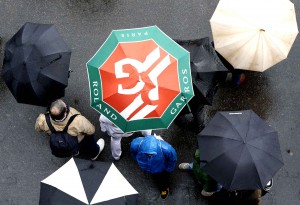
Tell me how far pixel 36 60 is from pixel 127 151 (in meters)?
2.08

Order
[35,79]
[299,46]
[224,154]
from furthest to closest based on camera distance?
[299,46], [35,79], [224,154]

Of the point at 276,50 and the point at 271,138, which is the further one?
the point at 276,50

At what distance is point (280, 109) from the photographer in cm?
741

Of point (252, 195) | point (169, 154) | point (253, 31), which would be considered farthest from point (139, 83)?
point (252, 195)

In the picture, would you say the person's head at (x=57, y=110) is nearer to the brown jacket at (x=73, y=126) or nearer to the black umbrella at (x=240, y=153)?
the brown jacket at (x=73, y=126)

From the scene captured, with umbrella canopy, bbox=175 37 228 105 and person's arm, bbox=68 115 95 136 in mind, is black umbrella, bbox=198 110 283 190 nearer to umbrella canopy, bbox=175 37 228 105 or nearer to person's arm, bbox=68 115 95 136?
umbrella canopy, bbox=175 37 228 105

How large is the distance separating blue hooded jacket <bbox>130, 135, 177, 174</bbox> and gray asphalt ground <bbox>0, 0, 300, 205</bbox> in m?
1.16

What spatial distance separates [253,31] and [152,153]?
2.17 m

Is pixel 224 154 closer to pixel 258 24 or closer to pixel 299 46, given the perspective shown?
pixel 258 24

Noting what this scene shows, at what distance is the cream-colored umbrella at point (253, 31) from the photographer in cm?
615

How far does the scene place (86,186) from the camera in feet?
A: 16.6

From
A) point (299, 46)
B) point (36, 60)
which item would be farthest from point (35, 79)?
point (299, 46)

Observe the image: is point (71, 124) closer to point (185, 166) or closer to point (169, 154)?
point (169, 154)

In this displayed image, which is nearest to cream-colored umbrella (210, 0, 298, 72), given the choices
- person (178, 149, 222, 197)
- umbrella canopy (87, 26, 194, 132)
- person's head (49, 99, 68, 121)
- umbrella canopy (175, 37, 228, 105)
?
umbrella canopy (175, 37, 228, 105)
